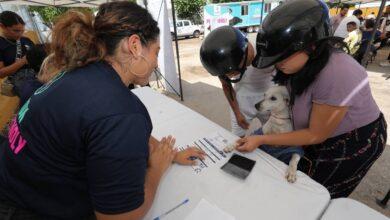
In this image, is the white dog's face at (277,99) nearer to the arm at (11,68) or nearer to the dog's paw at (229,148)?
the dog's paw at (229,148)

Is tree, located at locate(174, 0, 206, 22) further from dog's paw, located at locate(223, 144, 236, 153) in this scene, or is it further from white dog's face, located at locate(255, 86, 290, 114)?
dog's paw, located at locate(223, 144, 236, 153)

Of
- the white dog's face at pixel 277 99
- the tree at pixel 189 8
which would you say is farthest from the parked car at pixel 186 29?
the white dog's face at pixel 277 99

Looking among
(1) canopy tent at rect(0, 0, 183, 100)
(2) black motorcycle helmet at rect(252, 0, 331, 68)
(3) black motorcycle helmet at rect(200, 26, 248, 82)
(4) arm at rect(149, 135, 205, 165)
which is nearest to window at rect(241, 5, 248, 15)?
(1) canopy tent at rect(0, 0, 183, 100)

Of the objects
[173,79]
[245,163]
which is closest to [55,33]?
[245,163]

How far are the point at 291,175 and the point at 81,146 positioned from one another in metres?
0.98

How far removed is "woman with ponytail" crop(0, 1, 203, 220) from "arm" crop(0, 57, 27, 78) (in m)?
2.36

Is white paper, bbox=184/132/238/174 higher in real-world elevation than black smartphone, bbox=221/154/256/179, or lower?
lower

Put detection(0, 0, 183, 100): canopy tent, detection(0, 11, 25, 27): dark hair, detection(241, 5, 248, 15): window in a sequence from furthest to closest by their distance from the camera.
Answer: detection(241, 5, 248, 15): window < detection(0, 0, 183, 100): canopy tent < detection(0, 11, 25, 27): dark hair

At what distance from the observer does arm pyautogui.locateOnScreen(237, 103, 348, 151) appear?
1083 millimetres

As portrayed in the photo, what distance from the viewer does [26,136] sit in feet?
2.41

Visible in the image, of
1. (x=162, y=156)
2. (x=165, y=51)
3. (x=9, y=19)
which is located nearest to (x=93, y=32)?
(x=162, y=156)

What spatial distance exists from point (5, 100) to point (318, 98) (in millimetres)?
3215

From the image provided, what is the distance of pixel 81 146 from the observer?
0.67 meters

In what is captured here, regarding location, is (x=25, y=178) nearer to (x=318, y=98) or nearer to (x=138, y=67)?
(x=138, y=67)
